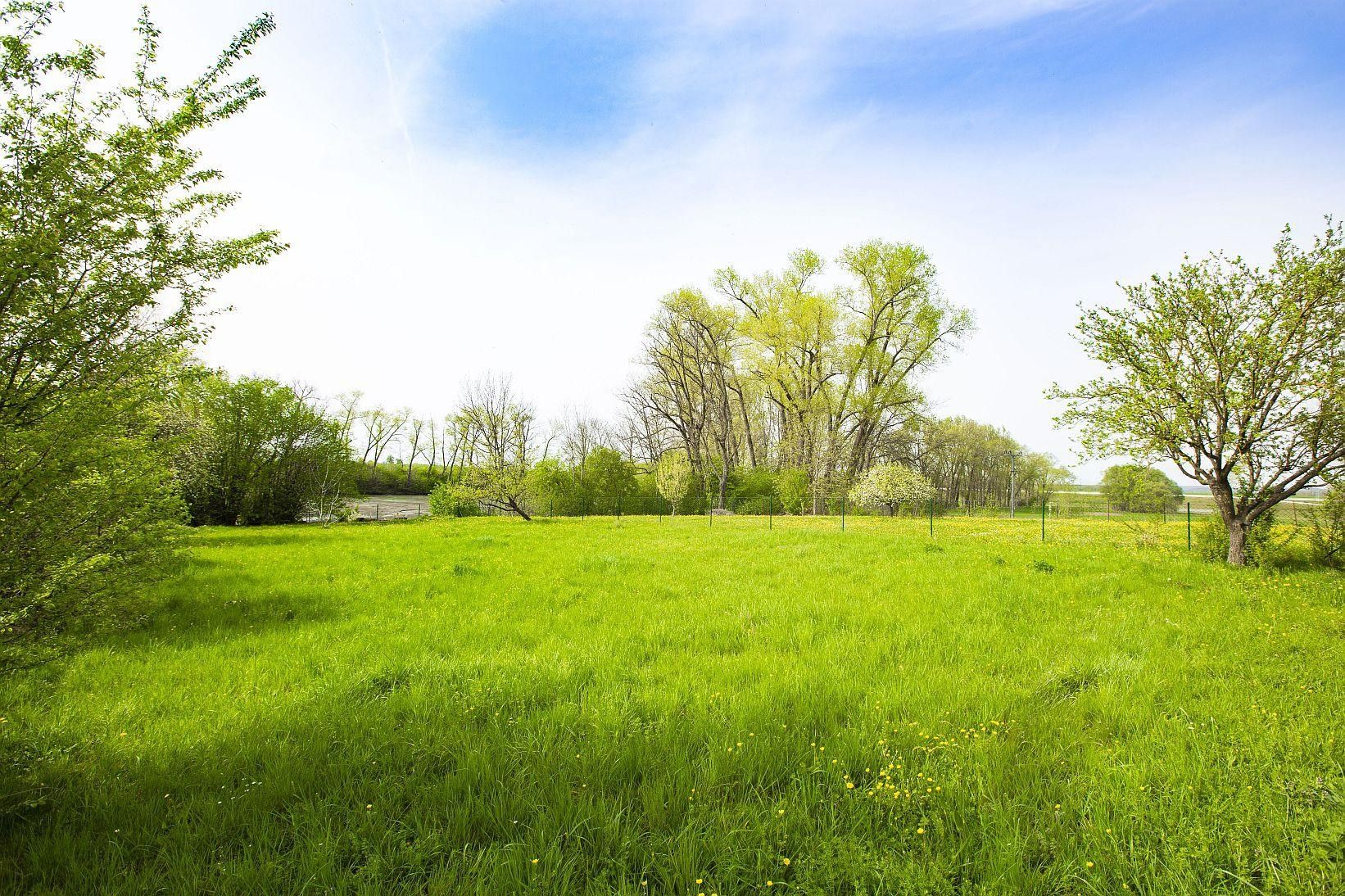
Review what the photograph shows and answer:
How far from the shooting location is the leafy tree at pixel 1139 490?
1078cm

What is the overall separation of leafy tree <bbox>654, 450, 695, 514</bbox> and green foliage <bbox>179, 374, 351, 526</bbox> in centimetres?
1772

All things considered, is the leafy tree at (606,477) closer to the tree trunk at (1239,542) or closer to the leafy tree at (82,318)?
the tree trunk at (1239,542)

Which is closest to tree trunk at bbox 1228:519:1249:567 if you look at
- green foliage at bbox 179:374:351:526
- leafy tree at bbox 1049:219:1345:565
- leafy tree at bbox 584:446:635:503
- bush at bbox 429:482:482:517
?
leafy tree at bbox 1049:219:1345:565

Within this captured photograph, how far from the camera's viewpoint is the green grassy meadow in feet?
7.56

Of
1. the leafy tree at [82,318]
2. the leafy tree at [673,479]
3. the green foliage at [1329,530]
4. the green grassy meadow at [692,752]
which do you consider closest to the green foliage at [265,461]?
the leafy tree at [673,479]

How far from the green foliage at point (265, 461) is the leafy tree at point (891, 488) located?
2881 cm

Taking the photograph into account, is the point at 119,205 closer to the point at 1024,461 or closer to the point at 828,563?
the point at 828,563

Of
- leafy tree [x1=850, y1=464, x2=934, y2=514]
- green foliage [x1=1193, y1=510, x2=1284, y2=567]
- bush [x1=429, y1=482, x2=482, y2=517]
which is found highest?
leafy tree [x1=850, y1=464, x2=934, y2=514]

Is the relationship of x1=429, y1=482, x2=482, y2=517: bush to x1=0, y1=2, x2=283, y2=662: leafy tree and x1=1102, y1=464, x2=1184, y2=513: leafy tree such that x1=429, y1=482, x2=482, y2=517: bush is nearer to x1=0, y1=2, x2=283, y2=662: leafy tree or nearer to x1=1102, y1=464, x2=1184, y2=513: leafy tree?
x1=0, y1=2, x2=283, y2=662: leafy tree

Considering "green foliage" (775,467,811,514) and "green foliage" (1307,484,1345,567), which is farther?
"green foliage" (775,467,811,514)

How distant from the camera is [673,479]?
30.3 meters

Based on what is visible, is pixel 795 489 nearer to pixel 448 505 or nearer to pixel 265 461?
pixel 448 505

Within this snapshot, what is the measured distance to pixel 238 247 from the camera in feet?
11.6

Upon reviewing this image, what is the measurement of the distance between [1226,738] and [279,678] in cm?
740
